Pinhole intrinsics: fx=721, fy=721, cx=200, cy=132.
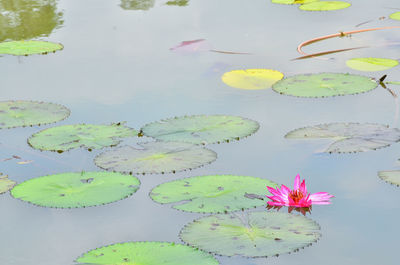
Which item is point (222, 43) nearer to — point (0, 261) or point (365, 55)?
point (365, 55)

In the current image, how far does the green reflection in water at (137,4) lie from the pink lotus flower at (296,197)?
146 inches

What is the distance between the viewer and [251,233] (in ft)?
7.97

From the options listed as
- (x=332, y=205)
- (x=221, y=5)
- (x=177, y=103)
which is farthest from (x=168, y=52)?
(x=332, y=205)

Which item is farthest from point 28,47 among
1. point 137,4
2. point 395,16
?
point 395,16

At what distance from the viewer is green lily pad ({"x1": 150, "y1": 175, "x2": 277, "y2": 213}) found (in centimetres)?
266

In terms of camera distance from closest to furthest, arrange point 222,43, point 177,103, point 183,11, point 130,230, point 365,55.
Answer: point 130,230, point 177,103, point 365,55, point 222,43, point 183,11

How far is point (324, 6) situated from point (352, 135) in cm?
282

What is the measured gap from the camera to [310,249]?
2.37 m

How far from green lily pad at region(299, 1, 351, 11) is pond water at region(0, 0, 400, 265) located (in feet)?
0.33

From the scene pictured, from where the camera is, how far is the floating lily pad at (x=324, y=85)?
12.6 ft

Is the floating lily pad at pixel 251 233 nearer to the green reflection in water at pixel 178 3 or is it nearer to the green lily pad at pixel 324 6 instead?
the green lily pad at pixel 324 6

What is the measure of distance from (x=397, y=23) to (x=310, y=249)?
334 cm

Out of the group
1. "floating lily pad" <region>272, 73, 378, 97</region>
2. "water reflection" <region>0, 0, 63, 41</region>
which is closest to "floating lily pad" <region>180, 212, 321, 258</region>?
"floating lily pad" <region>272, 73, 378, 97</region>

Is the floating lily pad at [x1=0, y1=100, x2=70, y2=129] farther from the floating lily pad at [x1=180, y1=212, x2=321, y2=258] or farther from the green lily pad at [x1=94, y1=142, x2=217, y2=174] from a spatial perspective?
the floating lily pad at [x1=180, y1=212, x2=321, y2=258]
